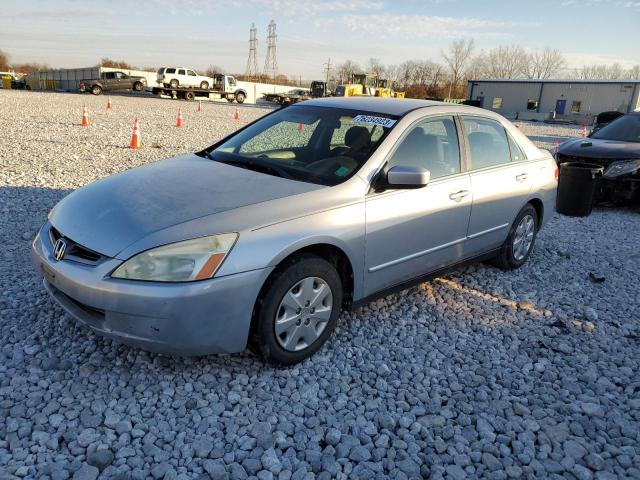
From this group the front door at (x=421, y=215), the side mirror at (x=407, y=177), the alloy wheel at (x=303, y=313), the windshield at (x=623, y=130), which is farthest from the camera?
the windshield at (x=623, y=130)

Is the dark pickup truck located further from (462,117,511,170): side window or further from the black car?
(462,117,511,170): side window

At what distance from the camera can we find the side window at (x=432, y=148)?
3811 mm

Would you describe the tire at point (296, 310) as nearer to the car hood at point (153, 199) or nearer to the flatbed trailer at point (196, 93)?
the car hood at point (153, 199)

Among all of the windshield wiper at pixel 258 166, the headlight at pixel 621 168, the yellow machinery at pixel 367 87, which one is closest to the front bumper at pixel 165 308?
the windshield wiper at pixel 258 166

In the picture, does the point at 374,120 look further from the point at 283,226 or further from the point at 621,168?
the point at 621,168

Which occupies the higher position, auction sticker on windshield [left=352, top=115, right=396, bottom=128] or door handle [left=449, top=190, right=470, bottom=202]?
Result: auction sticker on windshield [left=352, top=115, right=396, bottom=128]

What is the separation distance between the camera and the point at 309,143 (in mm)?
4121

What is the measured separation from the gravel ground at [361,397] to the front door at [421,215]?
1.56ft

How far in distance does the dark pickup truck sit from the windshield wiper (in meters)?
39.4

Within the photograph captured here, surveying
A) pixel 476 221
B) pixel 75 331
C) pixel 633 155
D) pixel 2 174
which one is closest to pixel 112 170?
pixel 2 174

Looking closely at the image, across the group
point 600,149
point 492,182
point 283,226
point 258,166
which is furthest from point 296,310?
point 600,149

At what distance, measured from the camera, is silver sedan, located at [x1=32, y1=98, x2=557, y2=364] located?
9.03 feet

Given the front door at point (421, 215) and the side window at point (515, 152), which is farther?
the side window at point (515, 152)

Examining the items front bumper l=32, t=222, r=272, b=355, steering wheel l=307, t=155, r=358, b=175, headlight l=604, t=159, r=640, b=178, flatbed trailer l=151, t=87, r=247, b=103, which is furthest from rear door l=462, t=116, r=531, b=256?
flatbed trailer l=151, t=87, r=247, b=103
